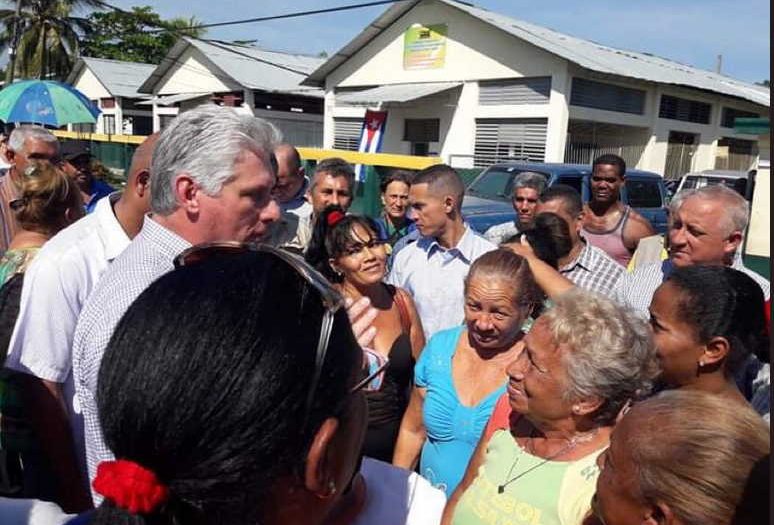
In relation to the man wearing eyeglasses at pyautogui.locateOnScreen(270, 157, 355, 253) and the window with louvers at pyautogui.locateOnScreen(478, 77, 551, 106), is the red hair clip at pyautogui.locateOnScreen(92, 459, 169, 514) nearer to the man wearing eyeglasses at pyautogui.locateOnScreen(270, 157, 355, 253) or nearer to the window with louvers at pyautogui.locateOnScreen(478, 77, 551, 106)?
the man wearing eyeglasses at pyautogui.locateOnScreen(270, 157, 355, 253)

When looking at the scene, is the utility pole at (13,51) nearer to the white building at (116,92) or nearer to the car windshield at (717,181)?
the white building at (116,92)

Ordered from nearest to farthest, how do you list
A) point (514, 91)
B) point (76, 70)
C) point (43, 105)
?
point (43, 105)
point (514, 91)
point (76, 70)

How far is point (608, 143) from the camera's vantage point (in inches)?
800

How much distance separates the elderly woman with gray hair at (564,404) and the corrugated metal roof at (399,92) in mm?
18743

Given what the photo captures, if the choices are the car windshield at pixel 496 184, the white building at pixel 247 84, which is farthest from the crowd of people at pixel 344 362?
the white building at pixel 247 84

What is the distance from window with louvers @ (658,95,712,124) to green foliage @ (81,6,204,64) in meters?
31.6

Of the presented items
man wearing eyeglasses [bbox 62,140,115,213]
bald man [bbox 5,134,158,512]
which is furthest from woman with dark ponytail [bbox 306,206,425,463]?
man wearing eyeglasses [bbox 62,140,115,213]

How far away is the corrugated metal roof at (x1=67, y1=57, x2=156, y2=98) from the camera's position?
32787 mm

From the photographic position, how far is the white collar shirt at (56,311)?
1990mm

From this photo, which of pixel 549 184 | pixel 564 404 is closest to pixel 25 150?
pixel 564 404

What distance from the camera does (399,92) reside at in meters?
21.0

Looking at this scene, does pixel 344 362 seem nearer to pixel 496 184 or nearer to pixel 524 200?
pixel 524 200

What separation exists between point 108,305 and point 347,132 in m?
22.8

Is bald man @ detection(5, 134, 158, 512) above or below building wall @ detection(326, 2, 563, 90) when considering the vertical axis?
below
